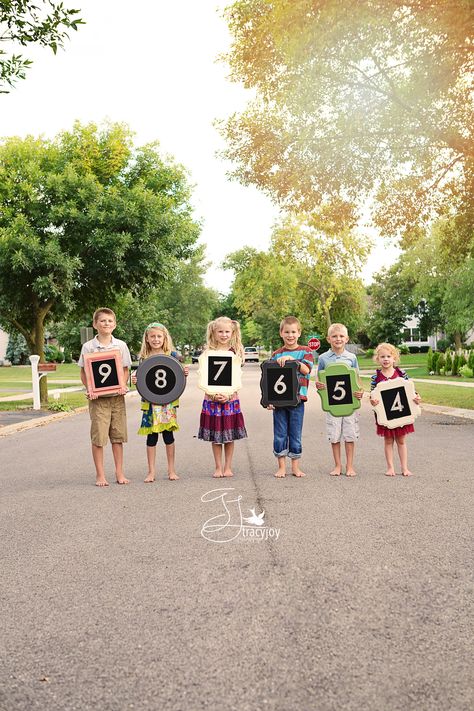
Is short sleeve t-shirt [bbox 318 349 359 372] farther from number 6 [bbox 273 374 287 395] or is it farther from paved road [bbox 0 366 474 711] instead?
paved road [bbox 0 366 474 711]

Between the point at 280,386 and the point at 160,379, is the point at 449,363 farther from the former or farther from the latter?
the point at 160,379

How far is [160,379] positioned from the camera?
7691mm

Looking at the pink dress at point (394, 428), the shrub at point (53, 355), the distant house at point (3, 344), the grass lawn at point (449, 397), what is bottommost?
the grass lawn at point (449, 397)

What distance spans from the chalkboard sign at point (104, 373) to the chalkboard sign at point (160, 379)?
24 cm

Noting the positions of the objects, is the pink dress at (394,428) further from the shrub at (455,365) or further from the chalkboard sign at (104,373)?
the shrub at (455,365)

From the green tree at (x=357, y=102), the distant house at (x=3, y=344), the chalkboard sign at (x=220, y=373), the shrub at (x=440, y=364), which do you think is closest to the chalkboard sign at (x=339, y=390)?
the chalkboard sign at (x=220, y=373)

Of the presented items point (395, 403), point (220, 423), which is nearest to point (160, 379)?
point (220, 423)

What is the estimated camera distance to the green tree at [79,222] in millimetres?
20703

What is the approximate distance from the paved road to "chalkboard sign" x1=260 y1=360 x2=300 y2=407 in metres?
0.90

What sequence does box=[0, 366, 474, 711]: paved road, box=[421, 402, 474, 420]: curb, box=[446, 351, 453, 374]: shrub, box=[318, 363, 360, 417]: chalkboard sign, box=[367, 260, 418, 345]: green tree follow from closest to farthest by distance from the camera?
box=[0, 366, 474, 711]: paved road
box=[318, 363, 360, 417]: chalkboard sign
box=[421, 402, 474, 420]: curb
box=[446, 351, 453, 374]: shrub
box=[367, 260, 418, 345]: green tree

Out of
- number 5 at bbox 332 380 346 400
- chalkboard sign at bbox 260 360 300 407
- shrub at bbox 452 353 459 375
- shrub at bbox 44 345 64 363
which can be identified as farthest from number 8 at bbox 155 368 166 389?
shrub at bbox 44 345 64 363

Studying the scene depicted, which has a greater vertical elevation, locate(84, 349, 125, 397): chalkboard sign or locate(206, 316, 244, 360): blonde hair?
locate(206, 316, 244, 360): blonde hair

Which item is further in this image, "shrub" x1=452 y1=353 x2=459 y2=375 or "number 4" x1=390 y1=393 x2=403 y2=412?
"shrub" x1=452 y1=353 x2=459 y2=375

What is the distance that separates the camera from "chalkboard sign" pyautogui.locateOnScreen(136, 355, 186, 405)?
764 cm
